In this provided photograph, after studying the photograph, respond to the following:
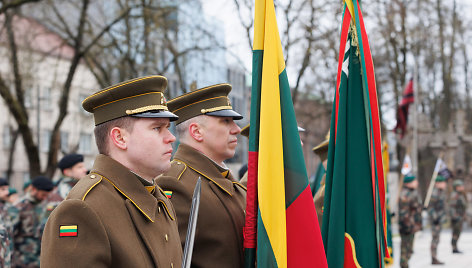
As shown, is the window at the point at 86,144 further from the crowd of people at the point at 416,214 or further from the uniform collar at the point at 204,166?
the uniform collar at the point at 204,166

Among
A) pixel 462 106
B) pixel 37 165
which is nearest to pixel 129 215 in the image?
pixel 37 165

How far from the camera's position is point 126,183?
3119mm

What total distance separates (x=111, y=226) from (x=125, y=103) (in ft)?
2.03

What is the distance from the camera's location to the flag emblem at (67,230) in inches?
108

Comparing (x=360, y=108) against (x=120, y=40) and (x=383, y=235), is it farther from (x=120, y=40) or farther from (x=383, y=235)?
(x=120, y=40)

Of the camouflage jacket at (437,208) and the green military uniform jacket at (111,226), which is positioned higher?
the green military uniform jacket at (111,226)

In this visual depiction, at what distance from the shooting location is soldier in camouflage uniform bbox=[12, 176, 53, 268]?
9883 millimetres

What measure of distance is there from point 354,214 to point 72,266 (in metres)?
1.90

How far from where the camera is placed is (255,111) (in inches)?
147

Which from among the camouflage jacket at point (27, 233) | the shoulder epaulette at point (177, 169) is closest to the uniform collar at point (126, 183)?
the shoulder epaulette at point (177, 169)

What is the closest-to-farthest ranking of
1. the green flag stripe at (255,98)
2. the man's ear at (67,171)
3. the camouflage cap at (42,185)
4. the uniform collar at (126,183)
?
the uniform collar at (126,183)
the green flag stripe at (255,98)
the man's ear at (67,171)
the camouflage cap at (42,185)

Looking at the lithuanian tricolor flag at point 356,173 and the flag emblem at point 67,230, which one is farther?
the lithuanian tricolor flag at point 356,173

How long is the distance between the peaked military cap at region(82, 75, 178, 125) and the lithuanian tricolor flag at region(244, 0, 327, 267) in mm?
608

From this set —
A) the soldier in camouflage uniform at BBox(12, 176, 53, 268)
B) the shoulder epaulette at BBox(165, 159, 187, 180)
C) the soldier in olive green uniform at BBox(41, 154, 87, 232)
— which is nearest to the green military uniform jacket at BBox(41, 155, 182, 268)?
the shoulder epaulette at BBox(165, 159, 187, 180)
